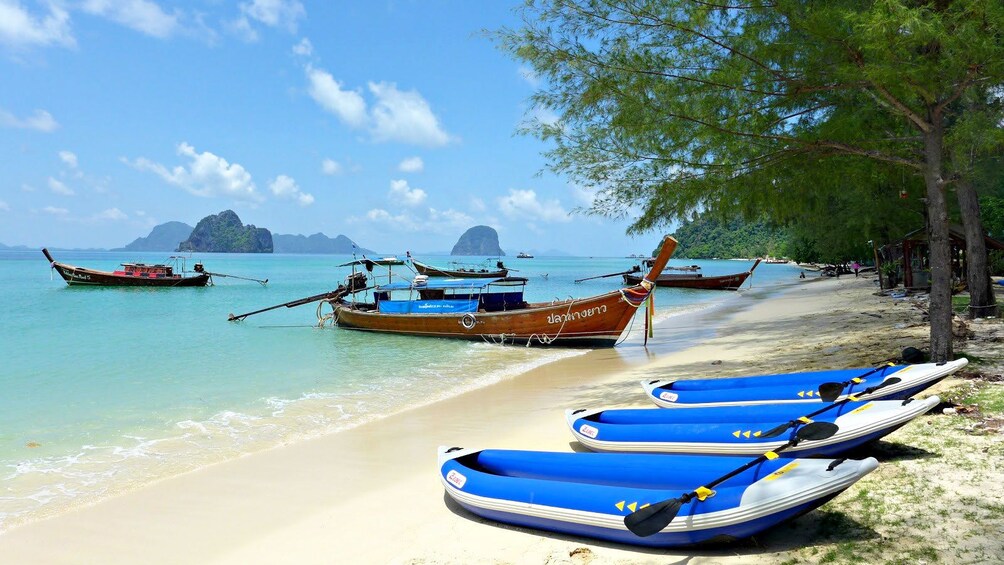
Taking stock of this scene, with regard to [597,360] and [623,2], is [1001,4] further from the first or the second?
[597,360]

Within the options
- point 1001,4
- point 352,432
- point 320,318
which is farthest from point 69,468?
point 320,318

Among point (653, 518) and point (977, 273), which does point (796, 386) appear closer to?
point (653, 518)

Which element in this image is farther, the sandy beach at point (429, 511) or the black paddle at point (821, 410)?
the black paddle at point (821, 410)

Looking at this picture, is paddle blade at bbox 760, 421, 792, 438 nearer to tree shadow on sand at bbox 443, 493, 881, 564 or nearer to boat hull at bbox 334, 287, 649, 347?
tree shadow on sand at bbox 443, 493, 881, 564

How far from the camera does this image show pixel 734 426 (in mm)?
4898

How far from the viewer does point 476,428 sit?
7.79 m

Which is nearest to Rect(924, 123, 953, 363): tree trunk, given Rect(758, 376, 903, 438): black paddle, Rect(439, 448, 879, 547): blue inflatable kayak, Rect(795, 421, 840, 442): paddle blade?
Rect(758, 376, 903, 438): black paddle

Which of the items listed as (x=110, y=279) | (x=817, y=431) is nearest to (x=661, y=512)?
(x=817, y=431)

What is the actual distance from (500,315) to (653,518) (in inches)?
523

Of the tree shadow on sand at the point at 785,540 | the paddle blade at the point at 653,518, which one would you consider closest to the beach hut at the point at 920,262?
the tree shadow on sand at the point at 785,540

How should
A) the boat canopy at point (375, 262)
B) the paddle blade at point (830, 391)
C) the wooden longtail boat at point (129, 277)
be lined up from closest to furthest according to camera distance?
the paddle blade at point (830, 391) < the boat canopy at point (375, 262) < the wooden longtail boat at point (129, 277)

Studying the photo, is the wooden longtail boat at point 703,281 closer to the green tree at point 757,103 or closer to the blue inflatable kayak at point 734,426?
the green tree at point 757,103

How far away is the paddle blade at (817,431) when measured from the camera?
4109 millimetres

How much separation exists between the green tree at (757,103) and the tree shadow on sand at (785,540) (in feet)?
14.7
